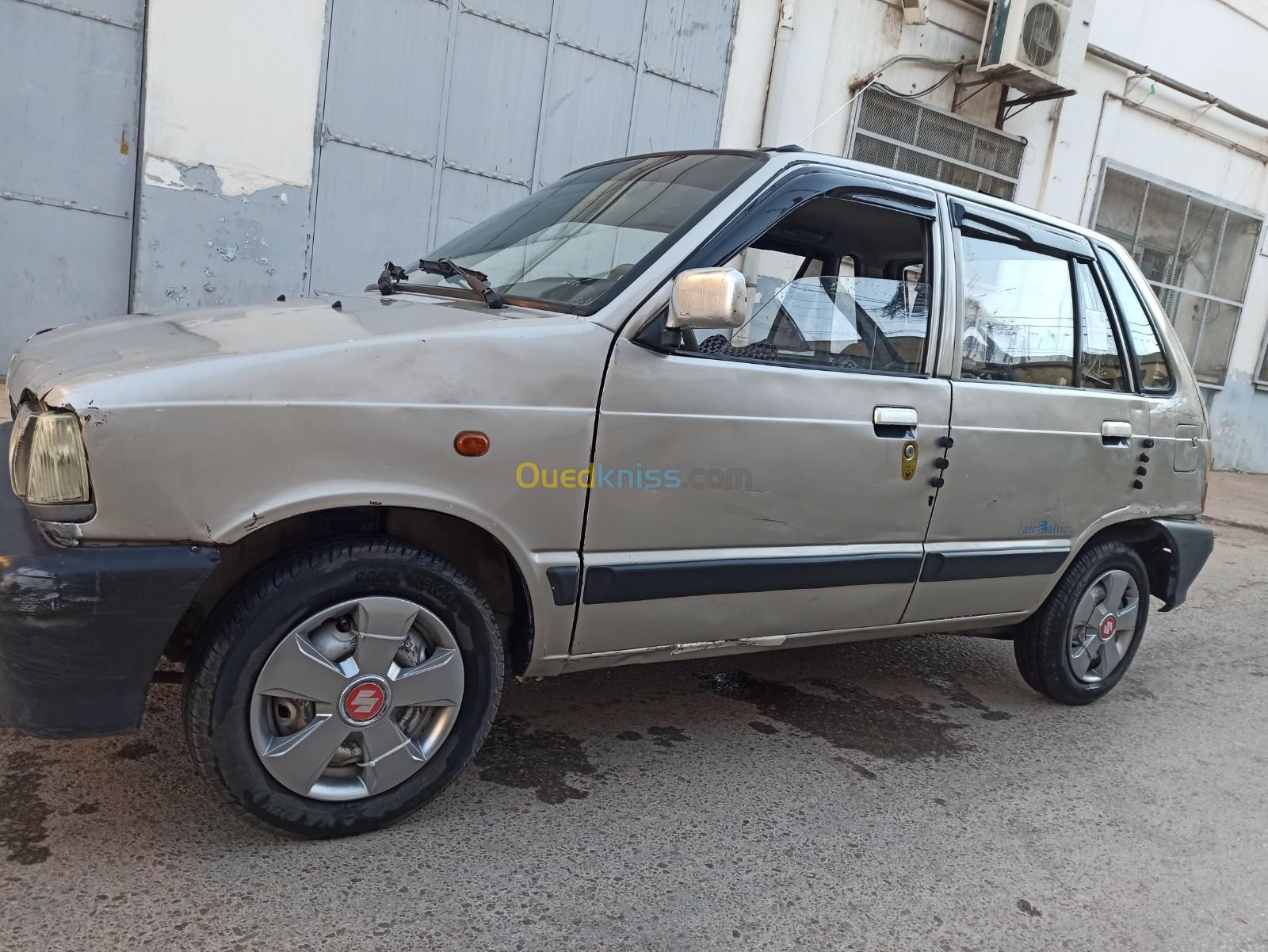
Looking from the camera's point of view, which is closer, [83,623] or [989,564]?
[83,623]

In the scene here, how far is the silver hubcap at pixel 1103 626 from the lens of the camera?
13.0ft

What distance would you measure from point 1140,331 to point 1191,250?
11644 mm

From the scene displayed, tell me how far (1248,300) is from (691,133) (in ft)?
32.5

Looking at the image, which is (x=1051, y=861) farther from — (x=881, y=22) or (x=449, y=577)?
(x=881, y=22)

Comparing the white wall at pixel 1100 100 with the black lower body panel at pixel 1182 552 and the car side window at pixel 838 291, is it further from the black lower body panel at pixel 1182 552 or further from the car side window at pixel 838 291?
the car side window at pixel 838 291

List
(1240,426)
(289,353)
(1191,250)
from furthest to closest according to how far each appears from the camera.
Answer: (1240,426) → (1191,250) → (289,353)

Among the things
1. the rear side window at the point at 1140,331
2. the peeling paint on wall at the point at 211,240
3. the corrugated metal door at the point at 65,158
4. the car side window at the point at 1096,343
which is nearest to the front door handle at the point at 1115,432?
the car side window at the point at 1096,343

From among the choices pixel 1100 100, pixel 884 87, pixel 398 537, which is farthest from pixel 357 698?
pixel 1100 100

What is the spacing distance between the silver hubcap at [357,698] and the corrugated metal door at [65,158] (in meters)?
5.82

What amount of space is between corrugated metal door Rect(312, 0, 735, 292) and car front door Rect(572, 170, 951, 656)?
211 inches

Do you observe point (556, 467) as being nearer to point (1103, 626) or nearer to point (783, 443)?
point (783, 443)

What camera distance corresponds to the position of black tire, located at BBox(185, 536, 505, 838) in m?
2.19

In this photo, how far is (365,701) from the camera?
2.36m


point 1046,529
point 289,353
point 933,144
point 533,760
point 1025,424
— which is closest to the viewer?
point 289,353
